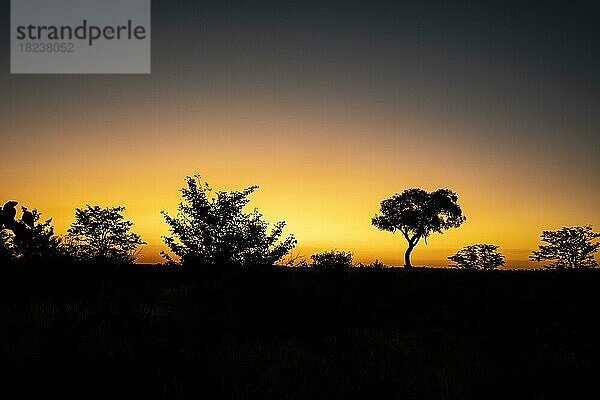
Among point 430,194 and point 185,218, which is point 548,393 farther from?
point 430,194

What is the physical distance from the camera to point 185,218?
30.8 metres

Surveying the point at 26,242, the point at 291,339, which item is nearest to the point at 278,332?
the point at 291,339

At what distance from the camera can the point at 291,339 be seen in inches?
458

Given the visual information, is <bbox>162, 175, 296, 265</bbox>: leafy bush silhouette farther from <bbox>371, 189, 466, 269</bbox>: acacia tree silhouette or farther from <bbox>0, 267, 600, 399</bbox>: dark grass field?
<bbox>371, 189, 466, 269</bbox>: acacia tree silhouette

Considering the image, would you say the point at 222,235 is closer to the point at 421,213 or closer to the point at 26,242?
the point at 26,242

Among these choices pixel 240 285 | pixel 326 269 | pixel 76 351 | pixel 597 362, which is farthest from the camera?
pixel 326 269

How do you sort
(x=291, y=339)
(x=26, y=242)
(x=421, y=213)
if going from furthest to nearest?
(x=421, y=213) → (x=26, y=242) → (x=291, y=339)

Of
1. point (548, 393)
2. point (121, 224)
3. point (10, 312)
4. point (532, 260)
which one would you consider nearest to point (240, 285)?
point (10, 312)

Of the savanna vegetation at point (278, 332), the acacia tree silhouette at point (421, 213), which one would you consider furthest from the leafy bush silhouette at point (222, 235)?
the acacia tree silhouette at point (421, 213)

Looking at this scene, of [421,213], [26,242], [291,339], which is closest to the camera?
[291,339]

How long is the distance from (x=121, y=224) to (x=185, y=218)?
2140cm

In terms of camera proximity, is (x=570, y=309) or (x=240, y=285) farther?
(x=240, y=285)

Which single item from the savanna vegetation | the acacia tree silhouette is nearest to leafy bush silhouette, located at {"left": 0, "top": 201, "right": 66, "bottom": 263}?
the savanna vegetation

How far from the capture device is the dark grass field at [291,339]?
26.4 ft
